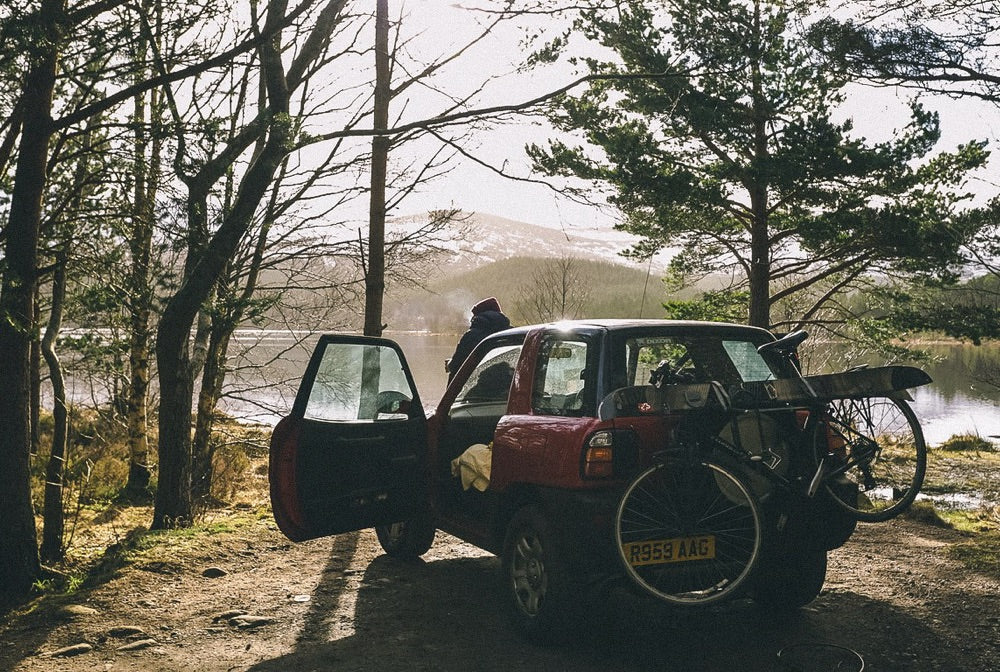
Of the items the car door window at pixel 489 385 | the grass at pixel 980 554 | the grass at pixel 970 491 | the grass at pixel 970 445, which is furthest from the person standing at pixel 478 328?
the grass at pixel 970 445

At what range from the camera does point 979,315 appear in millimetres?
15344

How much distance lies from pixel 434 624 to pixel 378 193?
730 cm

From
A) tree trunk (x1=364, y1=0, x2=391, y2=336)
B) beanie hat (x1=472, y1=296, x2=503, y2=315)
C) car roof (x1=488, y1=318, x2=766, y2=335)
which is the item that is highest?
tree trunk (x1=364, y1=0, x2=391, y2=336)

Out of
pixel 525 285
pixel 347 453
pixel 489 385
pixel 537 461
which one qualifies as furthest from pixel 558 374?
pixel 525 285

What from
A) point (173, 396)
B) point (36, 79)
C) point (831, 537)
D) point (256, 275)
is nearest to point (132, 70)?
point (36, 79)

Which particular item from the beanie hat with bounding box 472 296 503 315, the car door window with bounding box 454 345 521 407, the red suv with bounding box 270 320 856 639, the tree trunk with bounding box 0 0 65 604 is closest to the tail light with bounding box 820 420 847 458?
the red suv with bounding box 270 320 856 639

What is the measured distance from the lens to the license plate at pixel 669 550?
12.7 feet

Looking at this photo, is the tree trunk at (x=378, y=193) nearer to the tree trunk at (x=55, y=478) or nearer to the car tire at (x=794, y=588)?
the tree trunk at (x=55, y=478)

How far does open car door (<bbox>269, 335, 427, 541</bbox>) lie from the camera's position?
201 inches

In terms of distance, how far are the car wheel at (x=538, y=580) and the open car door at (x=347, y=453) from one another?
3.80 ft

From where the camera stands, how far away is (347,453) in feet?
17.5

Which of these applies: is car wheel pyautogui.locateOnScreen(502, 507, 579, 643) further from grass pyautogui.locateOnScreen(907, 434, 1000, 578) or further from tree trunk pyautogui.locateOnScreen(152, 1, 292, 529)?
grass pyautogui.locateOnScreen(907, 434, 1000, 578)

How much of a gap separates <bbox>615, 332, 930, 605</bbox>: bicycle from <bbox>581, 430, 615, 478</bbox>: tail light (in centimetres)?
21

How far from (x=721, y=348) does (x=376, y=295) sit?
661 centimetres
